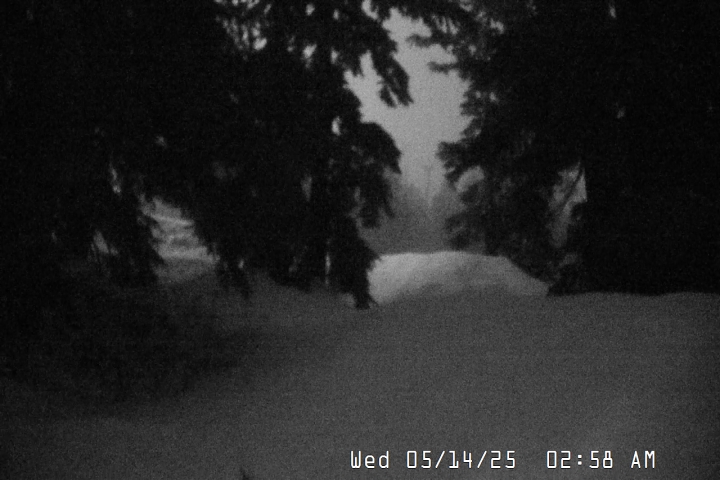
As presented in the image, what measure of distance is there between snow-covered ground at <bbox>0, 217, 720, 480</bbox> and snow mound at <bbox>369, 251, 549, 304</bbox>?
637 cm

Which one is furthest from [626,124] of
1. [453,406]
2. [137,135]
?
[137,135]

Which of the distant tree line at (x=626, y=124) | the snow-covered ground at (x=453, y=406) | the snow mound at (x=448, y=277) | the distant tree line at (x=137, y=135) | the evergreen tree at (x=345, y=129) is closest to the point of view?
the snow-covered ground at (x=453, y=406)

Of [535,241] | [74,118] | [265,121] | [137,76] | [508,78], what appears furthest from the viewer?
[535,241]

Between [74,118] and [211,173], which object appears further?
[211,173]

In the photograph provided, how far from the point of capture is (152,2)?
15.7 feet

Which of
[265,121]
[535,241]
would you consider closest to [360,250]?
[535,241]

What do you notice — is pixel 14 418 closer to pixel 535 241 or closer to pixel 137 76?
pixel 137 76

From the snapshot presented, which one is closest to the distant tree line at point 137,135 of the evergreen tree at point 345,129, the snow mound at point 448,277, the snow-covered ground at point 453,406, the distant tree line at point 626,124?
the snow-covered ground at point 453,406

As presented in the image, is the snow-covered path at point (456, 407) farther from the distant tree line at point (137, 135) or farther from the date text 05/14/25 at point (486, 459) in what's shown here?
the distant tree line at point (137, 135)

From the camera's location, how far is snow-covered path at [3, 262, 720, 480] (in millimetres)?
3340

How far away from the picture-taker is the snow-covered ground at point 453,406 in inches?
131

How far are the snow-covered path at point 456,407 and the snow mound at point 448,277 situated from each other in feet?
21.3

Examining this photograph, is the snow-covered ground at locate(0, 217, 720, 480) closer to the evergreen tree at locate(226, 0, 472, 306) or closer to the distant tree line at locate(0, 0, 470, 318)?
the distant tree line at locate(0, 0, 470, 318)

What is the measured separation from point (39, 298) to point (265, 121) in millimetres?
2436
